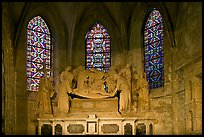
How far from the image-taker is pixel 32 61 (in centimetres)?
2073

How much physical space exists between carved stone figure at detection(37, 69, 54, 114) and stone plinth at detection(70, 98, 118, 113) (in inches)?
34.2

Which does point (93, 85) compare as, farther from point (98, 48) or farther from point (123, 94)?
point (98, 48)

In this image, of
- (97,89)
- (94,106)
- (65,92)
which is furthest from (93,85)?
(65,92)

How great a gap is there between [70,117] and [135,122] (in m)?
2.29

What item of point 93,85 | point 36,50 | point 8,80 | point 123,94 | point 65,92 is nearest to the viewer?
point 123,94

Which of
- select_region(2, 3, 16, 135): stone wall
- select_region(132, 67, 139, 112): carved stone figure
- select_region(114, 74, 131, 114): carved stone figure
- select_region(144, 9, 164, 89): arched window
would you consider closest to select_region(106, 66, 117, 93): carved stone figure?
select_region(114, 74, 131, 114): carved stone figure

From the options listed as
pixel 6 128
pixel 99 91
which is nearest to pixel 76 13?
pixel 99 91

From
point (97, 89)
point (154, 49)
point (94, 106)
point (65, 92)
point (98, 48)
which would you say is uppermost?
point (98, 48)

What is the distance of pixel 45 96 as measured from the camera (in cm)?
1827

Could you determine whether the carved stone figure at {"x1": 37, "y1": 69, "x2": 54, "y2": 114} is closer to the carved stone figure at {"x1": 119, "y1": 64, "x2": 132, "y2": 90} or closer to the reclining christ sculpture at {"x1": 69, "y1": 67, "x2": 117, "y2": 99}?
the reclining christ sculpture at {"x1": 69, "y1": 67, "x2": 117, "y2": 99}

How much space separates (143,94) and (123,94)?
2.55 feet

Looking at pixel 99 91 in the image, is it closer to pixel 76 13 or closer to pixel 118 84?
pixel 118 84

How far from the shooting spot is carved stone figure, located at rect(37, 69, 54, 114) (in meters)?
18.2

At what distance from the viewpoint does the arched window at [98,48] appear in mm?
21739
